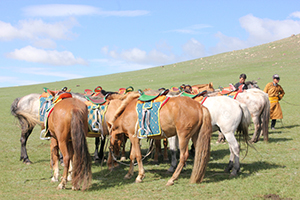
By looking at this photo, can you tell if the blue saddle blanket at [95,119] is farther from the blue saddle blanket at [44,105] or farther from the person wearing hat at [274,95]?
the person wearing hat at [274,95]

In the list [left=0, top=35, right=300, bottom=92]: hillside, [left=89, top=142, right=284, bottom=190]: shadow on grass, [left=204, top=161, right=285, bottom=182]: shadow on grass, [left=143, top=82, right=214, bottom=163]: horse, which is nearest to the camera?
[left=89, top=142, right=284, bottom=190]: shadow on grass

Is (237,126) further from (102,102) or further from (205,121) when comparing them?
(102,102)

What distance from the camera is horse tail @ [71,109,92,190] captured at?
530cm

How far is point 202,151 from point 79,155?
2473 millimetres

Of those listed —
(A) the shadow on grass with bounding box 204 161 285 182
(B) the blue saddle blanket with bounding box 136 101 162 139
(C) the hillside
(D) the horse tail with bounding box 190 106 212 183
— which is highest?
(C) the hillside

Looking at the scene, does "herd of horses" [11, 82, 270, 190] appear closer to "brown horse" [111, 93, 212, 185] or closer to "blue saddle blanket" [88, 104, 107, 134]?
"brown horse" [111, 93, 212, 185]

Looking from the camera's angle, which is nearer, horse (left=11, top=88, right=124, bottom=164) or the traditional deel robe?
horse (left=11, top=88, right=124, bottom=164)

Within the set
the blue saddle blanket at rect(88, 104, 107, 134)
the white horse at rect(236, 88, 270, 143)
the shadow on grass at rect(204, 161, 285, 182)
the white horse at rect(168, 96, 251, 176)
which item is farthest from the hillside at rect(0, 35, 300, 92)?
the blue saddle blanket at rect(88, 104, 107, 134)

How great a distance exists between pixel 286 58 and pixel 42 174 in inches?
1879

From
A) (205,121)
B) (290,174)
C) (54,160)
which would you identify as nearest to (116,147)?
(54,160)

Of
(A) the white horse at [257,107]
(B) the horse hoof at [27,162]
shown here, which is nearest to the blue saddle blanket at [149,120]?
(B) the horse hoof at [27,162]

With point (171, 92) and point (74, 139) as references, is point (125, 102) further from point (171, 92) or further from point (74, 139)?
point (171, 92)

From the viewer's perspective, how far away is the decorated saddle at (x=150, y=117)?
586cm

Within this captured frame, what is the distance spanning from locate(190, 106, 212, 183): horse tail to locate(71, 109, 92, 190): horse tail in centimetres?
218
